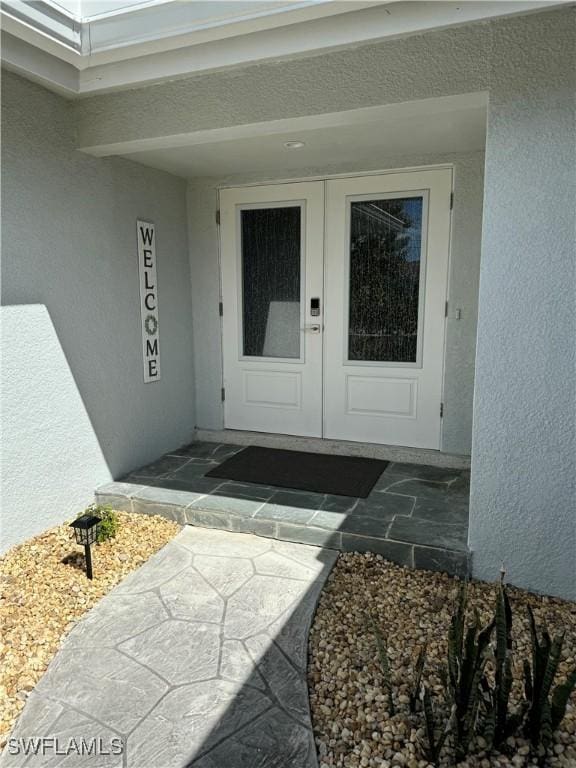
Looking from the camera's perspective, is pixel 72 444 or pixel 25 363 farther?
pixel 72 444

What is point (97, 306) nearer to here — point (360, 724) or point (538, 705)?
point (360, 724)

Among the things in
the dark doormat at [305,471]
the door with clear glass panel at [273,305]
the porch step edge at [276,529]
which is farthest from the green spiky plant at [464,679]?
the door with clear glass panel at [273,305]

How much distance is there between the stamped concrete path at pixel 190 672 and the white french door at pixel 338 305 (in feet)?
6.11

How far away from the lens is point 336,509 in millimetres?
3635

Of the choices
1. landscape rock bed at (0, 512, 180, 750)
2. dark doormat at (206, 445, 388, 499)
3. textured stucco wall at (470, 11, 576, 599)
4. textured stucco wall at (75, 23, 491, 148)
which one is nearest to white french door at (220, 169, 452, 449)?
dark doormat at (206, 445, 388, 499)

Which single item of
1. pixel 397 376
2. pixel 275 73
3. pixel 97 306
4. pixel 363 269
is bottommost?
pixel 397 376

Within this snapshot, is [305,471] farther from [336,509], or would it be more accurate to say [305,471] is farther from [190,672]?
[190,672]

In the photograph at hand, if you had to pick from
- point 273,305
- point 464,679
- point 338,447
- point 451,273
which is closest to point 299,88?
point 451,273

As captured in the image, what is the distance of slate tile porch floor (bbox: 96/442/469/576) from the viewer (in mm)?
3176

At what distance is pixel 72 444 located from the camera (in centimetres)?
385

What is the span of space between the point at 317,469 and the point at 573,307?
95.8 inches

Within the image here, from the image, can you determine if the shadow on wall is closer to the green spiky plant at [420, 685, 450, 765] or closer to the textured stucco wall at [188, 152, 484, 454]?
the textured stucco wall at [188, 152, 484, 454]

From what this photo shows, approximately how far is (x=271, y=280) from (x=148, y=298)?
3.88 feet

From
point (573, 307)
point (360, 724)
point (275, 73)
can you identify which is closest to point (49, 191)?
point (275, 73)
